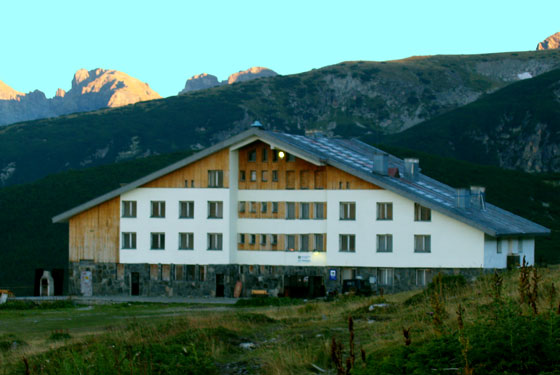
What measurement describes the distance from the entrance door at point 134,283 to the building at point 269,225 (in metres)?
0.10

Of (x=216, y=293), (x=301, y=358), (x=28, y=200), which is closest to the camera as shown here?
(x=301, y=358)

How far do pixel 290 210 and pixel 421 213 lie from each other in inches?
439

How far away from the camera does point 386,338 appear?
19359 mm

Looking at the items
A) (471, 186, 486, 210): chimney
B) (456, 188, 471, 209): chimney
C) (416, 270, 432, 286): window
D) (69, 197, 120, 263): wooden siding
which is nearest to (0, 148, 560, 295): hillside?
(69, 197, 120, 263): wooden siding

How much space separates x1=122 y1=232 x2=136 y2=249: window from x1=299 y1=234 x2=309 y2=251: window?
46.5 feet

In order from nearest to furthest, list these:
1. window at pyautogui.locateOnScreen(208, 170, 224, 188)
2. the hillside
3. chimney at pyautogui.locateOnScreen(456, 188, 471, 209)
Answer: chimney at pyautogui.locateOnScreen(456, 188, 471, 209)
window at pyautogui.locateOnScreen(208, 170, 224, 188)
the hillside

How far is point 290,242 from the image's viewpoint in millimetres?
75562

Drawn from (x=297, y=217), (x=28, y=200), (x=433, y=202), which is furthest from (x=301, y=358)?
(x=28, y=200)

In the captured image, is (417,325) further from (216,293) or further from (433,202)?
(216,293)

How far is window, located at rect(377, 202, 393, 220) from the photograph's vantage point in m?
71.9

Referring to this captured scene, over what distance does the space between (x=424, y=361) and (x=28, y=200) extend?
163m

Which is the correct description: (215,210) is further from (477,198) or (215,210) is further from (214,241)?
(477,198)

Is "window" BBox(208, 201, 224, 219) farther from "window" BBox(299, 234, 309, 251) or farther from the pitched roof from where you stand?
"window" BBox(299, 234, 309, 251)

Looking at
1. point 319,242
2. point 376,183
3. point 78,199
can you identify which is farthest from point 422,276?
point 78,199
